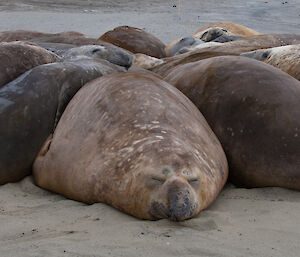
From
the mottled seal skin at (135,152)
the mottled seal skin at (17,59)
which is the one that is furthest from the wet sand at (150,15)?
the mottled seal skin at (135,152)

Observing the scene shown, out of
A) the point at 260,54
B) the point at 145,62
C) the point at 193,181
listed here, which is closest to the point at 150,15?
the point at 145,62

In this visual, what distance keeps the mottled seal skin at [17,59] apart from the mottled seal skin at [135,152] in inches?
24.3

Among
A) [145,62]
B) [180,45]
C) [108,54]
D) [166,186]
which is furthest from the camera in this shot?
[180,45]

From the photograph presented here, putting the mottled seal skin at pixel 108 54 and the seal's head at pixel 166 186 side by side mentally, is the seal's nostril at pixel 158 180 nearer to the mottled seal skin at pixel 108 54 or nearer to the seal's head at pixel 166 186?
the seal's head at pixel 166 186

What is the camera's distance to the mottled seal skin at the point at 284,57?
5379 millimetres

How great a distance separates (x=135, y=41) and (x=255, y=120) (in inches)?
221

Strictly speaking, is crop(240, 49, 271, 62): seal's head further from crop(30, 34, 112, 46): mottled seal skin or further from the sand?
the sand

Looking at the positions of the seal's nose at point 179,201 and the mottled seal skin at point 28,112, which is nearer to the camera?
the seal's nose at point 179,201

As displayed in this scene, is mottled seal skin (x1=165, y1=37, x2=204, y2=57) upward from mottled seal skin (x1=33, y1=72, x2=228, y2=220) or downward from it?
downward

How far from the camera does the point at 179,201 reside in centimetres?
262

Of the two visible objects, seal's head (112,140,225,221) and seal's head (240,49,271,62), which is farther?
seal's head (240,49,271,62)

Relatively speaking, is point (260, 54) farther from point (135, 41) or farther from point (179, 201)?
point (179, 201)

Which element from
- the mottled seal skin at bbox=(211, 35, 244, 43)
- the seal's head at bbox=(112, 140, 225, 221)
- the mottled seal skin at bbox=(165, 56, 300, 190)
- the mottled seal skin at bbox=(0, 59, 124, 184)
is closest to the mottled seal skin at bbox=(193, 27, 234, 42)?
the mottled seal skin at bbox=(211, 35, 244, 43)

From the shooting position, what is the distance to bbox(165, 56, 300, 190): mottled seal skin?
11.2 ft
